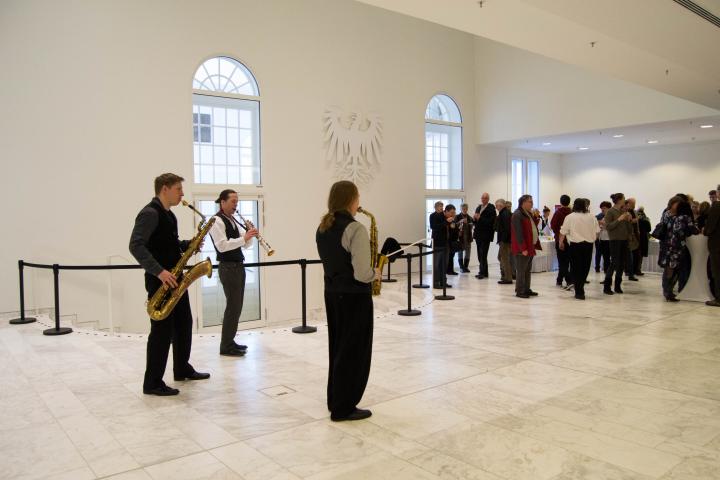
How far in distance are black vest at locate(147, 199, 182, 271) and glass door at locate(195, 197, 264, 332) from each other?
5.56 meters

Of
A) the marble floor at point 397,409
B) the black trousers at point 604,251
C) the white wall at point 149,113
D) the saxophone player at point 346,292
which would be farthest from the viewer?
the black trousers at point 604,251

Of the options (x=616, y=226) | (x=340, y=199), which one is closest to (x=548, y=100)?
(x=616, y=226)

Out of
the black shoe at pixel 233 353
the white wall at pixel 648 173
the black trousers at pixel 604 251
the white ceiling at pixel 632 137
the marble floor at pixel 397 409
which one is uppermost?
the white ceiling at pixel 632 137

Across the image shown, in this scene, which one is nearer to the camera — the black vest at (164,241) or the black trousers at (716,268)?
the black vest at (164,241)

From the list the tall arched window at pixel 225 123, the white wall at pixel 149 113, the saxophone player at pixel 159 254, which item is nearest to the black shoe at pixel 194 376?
the saxophone player at pixel 159 254

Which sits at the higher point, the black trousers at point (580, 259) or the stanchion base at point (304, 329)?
the black trousers at point (580, 259)

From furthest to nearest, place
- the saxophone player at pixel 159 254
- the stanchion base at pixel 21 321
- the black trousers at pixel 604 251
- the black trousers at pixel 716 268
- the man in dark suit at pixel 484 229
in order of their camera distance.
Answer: the man in dark suit at pixel 484 229 < the black trousers at pixel 604 251 < the black trousers at pixel 716 268 < the stanchion base at pixel 21 321 < the saxophone player at pixel 159 254

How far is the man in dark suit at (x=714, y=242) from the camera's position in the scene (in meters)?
8.12

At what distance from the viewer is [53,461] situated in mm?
3375

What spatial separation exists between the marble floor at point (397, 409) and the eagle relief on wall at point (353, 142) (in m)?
5.56

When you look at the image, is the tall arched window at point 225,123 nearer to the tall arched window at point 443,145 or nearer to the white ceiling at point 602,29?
the tall arched window at point 443,145

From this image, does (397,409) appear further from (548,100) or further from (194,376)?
(548,100)

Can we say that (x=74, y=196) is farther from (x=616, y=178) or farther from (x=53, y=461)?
(x=616, y=178)

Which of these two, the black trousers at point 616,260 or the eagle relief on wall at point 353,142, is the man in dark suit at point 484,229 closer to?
the eagle relief on wall at point 353,142
